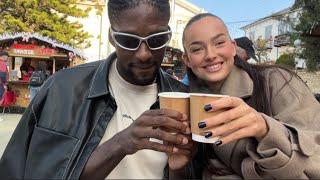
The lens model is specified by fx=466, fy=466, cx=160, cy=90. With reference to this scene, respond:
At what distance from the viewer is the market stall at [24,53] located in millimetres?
15820

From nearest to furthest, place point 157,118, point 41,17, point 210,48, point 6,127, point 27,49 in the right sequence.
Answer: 1. point 157,118
2. point 210,48
3. point 6,127
4. point 27,49
5. point 41,17

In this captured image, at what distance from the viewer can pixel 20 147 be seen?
1881 mm

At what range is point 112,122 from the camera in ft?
6.37

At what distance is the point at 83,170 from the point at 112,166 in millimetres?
119

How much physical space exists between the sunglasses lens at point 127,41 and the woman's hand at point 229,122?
0.65 meters

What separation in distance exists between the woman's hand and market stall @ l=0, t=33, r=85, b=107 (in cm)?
1495

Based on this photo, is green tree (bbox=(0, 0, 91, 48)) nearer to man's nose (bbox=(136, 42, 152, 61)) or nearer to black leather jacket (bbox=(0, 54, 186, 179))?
black leather jacket (bbox=(0, 54, 186, 179))

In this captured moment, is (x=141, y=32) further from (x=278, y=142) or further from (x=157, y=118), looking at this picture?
(x=278, y=142)

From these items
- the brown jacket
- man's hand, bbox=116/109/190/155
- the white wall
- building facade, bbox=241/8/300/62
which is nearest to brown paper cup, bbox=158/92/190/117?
man's hand, bbox=116/109/190/155

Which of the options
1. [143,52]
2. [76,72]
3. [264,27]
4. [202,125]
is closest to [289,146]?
[202,125]

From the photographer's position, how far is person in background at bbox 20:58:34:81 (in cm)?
1661

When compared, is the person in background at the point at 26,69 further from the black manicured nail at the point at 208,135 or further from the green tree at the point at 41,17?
the black manicured nail at the point at 208,135

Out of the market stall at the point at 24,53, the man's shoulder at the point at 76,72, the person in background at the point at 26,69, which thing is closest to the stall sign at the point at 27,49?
the market stall at the point at 24,53

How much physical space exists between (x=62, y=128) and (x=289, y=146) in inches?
34.4
